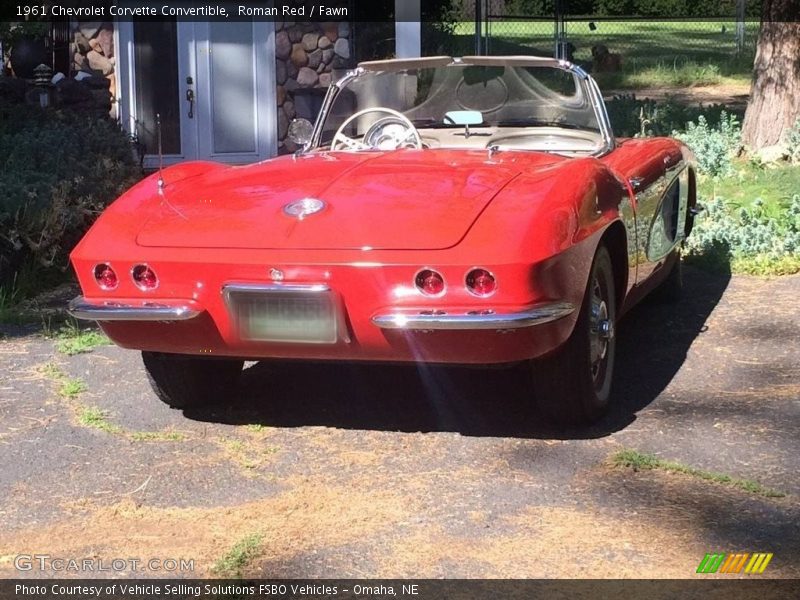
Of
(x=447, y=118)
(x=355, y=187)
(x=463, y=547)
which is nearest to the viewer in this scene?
(x=463, y=547)

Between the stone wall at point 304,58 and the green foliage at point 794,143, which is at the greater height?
the stone wall at point 304,58

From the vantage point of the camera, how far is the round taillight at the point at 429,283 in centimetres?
399

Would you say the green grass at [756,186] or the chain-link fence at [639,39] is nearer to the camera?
the green grass at [756,186]

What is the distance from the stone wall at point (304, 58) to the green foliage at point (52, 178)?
294 cm

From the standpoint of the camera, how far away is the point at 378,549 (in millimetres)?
3516

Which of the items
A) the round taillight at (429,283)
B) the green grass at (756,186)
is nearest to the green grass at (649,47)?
the green grass at (756,186)

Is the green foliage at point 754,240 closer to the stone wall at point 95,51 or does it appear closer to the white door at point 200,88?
the white door at point 200,88

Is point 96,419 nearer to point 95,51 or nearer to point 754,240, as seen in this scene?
point 754,240

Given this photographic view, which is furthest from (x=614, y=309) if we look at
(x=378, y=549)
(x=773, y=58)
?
(x=773, y=58)

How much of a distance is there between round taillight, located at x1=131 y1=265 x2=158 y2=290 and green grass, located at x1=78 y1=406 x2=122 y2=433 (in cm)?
70

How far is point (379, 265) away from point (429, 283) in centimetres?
18

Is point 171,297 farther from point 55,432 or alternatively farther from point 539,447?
point 539,447

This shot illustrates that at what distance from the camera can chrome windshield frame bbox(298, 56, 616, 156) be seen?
5602mm

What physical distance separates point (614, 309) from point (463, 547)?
165 centimetres
